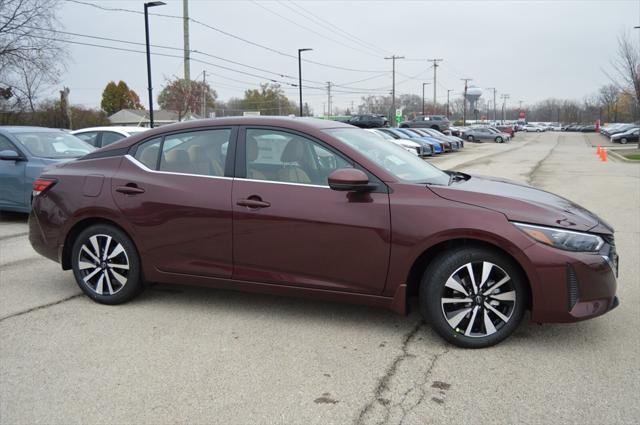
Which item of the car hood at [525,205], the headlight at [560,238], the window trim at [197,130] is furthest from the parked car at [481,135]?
the headlight at [560,238]

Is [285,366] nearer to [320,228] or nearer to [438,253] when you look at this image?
[320,228]

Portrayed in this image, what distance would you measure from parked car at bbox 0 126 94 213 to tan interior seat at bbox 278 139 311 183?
19.9 ft

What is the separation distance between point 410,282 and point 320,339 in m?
0.77

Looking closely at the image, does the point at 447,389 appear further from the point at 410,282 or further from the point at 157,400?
the point at 157,400

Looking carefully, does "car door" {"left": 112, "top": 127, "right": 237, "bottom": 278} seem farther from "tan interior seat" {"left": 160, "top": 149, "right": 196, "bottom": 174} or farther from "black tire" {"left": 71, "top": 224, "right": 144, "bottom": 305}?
"black tire" {"left": 71, "top": 224, "right": 144, "bottom": 305}

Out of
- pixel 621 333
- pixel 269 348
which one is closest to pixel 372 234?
pixel 269 348

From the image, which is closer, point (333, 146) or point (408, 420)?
point (408, 420)

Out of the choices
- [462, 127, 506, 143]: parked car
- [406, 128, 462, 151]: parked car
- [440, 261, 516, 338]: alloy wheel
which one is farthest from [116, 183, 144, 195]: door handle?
[462, 127, 506, 143]: parked car

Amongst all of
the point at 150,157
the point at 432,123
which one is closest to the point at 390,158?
the point at 150,157

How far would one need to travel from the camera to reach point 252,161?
4.45m

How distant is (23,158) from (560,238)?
8.29 m

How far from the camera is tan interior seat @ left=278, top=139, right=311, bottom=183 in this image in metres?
4.29

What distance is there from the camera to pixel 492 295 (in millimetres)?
3834

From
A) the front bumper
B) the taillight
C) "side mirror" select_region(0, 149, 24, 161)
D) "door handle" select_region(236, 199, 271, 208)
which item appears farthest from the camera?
"side mirror" select_region(0, 149, 24, 161)
